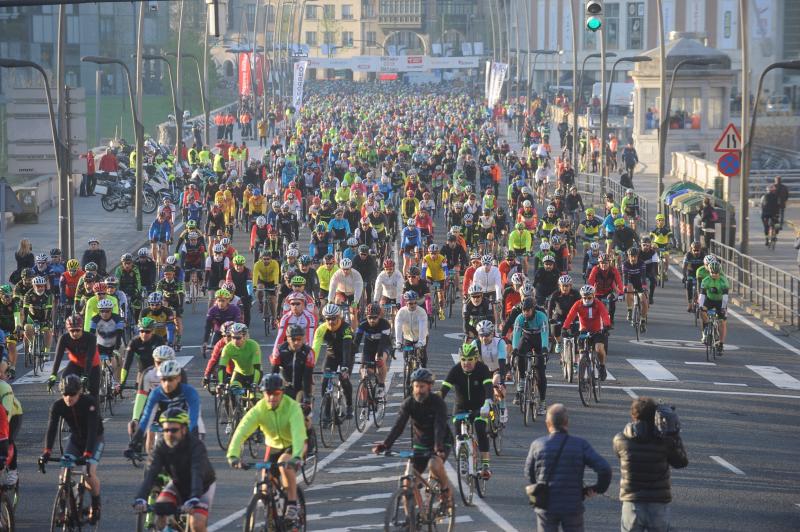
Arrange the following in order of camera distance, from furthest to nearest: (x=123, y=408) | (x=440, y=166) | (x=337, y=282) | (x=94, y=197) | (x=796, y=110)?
(x=796, y=110), (x=94, y=197), (x=440, y=166), (x=337, y=282), (x=123, y=408)

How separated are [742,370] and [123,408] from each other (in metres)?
9.61

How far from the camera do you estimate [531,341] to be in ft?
67.3

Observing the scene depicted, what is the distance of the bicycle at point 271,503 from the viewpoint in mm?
12648

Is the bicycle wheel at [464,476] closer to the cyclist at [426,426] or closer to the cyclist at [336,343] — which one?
the cyclist at [426,426]

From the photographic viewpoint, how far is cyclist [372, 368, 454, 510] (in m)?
13.9

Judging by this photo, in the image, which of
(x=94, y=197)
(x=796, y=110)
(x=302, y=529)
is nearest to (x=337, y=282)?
(x=302, y=529)

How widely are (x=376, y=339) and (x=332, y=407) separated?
1253mm

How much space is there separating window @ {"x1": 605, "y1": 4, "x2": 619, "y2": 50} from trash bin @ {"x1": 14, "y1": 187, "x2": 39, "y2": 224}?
314 feet

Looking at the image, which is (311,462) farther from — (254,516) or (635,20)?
(635,20)

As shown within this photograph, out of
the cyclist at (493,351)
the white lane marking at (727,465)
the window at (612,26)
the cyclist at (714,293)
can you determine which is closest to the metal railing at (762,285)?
the cyclist at (714,293)

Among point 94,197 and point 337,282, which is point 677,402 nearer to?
point 337,282

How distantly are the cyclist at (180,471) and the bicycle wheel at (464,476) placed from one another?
395cm

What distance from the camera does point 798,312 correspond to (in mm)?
30750

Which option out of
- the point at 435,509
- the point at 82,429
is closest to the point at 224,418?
the point at 82,429
